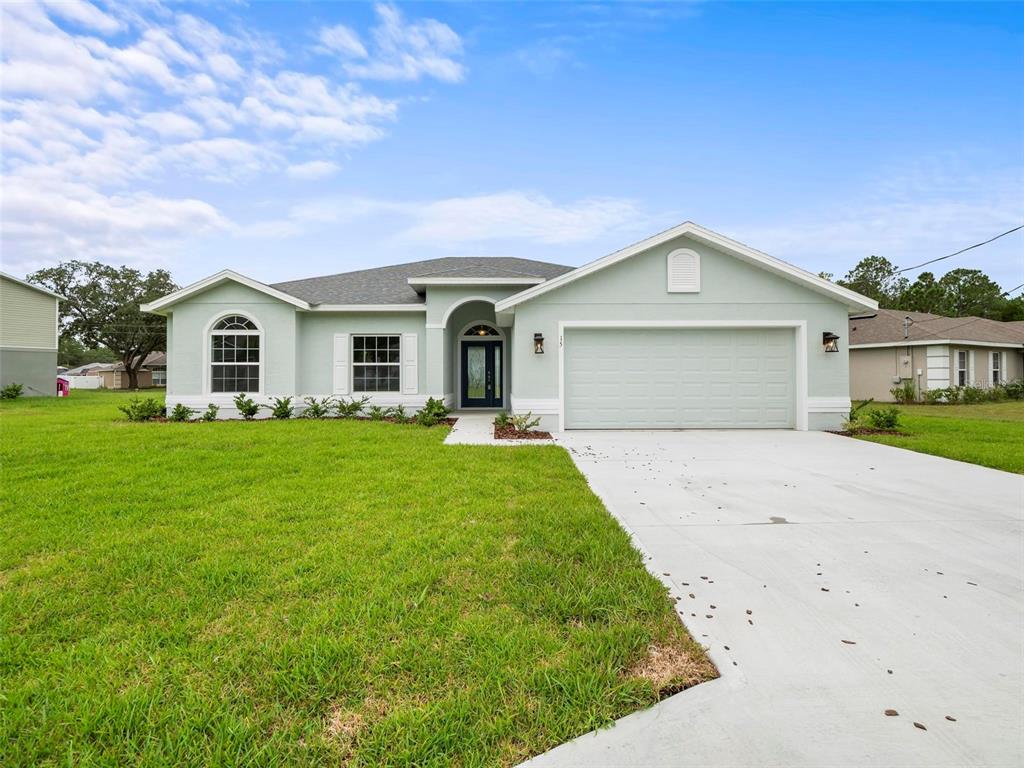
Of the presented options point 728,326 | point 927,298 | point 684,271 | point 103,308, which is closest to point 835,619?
point 728,326

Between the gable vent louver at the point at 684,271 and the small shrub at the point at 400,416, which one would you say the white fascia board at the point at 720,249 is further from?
the small shrub at the point at 400,416

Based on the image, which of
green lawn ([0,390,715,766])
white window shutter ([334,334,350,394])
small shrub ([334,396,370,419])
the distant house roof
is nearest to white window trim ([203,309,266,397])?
white window shutter ([334,334,350,394])

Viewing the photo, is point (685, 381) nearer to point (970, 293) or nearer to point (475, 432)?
point (475, 432)

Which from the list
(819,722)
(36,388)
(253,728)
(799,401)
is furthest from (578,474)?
(36,388)

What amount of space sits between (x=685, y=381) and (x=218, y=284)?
11488mm

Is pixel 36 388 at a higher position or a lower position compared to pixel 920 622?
higher

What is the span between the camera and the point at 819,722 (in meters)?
1.80

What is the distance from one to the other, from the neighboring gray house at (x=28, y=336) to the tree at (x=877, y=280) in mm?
54710

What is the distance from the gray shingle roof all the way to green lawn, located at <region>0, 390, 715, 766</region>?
8.39 m

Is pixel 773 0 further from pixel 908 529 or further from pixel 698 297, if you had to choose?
pixel 908 529

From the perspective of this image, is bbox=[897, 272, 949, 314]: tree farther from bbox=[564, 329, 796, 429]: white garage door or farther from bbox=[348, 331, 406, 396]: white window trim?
bbox=[348, 331, 406, 396]: white window trim

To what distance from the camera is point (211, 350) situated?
12.0 meters

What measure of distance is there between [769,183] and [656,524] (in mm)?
15648

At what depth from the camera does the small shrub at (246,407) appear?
11.5 meters
